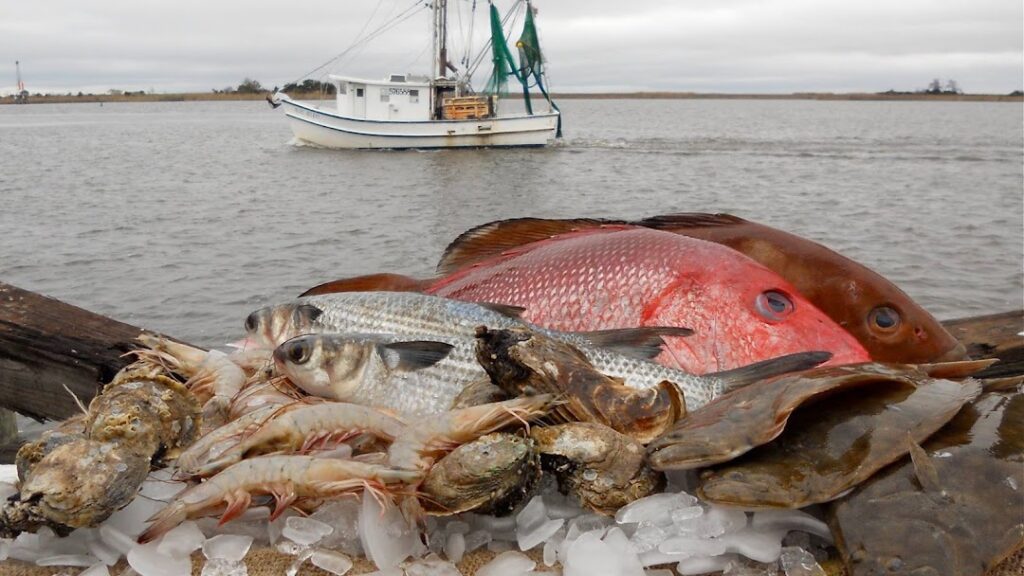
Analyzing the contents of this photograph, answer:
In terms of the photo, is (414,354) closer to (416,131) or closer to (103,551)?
(103,551)

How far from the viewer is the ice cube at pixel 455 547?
215 cm

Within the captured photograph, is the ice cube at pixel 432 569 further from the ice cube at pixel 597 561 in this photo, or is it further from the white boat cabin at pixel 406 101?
the white boat cabin at pixel 406 101

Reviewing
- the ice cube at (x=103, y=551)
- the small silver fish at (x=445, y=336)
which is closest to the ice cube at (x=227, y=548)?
the ice cube at (x=103, y=551)

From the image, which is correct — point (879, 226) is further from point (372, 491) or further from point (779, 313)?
point (372, 491)

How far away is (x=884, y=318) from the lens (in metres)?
3.42

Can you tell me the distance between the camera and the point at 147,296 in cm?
1127

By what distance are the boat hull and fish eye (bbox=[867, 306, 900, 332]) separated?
35.0m

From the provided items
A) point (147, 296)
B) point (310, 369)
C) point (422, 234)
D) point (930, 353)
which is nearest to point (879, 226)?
point (422, 234)

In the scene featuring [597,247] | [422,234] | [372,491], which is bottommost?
[422,234]

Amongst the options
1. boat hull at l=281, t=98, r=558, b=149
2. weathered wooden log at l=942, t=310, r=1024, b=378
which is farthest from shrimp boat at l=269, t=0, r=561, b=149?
weathered wooden log at l=942, t=310, r=1024, b=378

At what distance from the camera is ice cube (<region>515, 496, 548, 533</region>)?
2.21 m

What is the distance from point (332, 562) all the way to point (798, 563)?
113cm

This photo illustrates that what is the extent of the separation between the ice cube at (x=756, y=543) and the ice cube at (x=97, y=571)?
1518 millimetres

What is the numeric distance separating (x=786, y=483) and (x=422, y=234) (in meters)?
15.9
